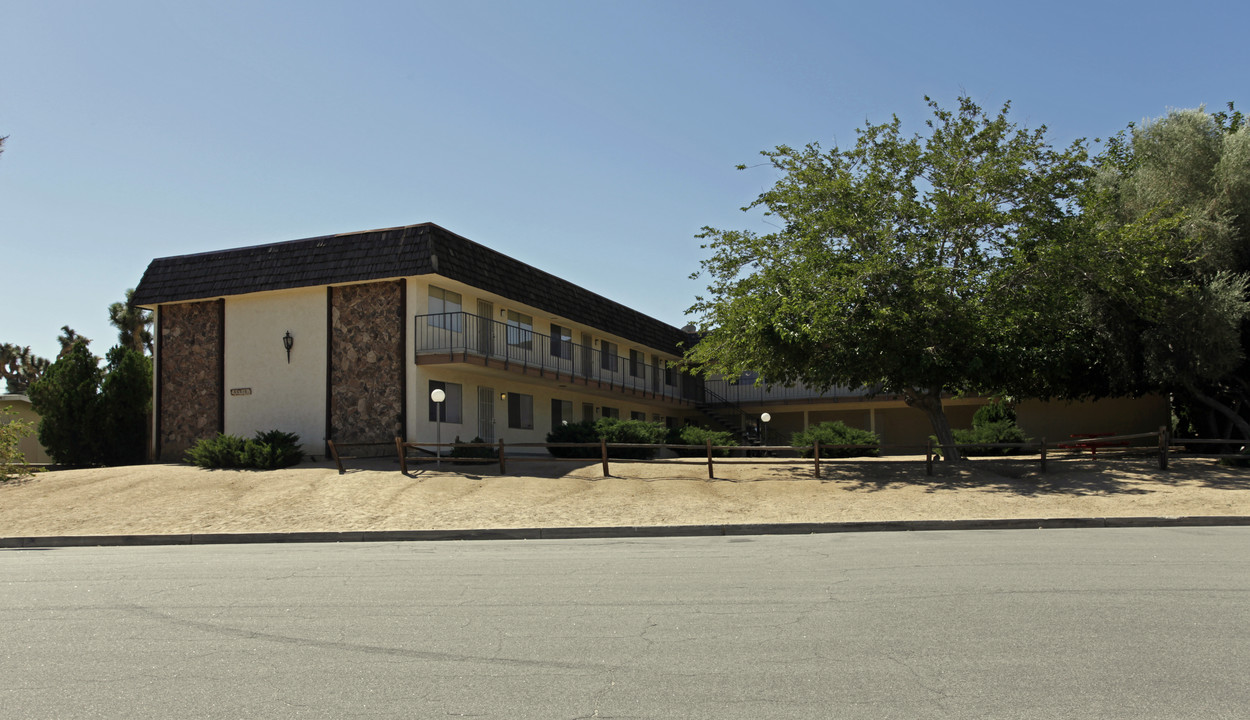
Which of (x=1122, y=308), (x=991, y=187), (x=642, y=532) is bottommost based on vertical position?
(x=642, y=532)

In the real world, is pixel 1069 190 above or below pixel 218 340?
above

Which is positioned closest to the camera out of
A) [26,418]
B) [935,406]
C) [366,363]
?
[935,406]

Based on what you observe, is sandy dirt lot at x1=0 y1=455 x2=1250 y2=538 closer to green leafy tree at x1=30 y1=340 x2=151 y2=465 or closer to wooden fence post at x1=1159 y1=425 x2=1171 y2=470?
wooden fence post at x1=1159 y1=425 x2=1171 y2=470

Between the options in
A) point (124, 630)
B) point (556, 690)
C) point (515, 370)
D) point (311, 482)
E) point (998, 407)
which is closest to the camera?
point (556, 690)

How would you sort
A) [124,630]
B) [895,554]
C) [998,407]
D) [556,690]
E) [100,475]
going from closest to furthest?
[556,690] → [124,630] → [895,554] → [100,475] → [998,407]

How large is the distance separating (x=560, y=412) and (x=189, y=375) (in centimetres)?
1202

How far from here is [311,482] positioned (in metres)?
18.8

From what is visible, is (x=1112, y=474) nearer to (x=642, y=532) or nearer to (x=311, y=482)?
(x=642, y=532)

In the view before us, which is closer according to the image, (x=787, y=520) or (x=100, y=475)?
(x=787, y=520)

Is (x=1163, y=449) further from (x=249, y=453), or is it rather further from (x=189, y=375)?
(x=189, y=375)

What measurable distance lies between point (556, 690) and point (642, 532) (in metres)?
9.20

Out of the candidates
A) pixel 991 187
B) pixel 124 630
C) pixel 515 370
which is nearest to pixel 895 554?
pixel 124 630

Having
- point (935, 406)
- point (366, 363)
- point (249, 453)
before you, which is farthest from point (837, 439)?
point (249, 453)

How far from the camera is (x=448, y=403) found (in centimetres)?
2519
